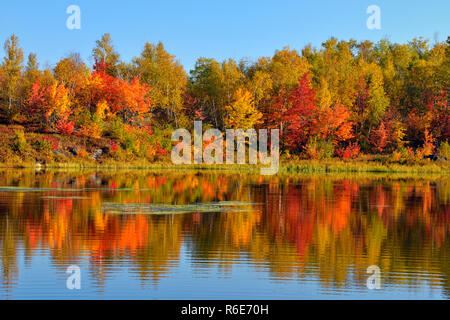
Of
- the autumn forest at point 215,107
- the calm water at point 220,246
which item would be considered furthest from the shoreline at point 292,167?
the calm water at point 220,246

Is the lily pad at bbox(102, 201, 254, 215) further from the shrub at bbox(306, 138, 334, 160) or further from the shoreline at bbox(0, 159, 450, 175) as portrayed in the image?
the shrub at bbox(306, 138, 334, 160)

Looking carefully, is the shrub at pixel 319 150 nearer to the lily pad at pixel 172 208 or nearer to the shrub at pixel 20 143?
the shrub at pixel 20 143

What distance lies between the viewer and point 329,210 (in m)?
27.4

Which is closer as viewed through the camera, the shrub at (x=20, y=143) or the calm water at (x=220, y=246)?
the calm water at (x=220, y=246)

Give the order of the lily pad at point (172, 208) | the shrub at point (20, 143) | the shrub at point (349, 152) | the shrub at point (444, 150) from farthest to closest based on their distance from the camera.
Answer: the shrub at point (349, 152)
the shrub at point (444, 150)
the shrub at point (20, 143)
the lily pad at point (172, 208)

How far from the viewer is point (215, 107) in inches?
3260

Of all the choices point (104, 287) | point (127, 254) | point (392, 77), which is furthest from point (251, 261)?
point (392, 77)

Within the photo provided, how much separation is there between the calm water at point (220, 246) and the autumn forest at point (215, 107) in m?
37.0

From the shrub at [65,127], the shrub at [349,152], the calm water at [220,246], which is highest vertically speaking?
the shrub at [65,127]

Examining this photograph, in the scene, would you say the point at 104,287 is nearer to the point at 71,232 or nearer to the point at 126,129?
the point at 71,232

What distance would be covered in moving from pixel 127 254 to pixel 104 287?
3.30 meters

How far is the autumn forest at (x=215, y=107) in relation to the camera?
227 ft

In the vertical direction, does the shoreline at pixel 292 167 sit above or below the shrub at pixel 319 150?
below

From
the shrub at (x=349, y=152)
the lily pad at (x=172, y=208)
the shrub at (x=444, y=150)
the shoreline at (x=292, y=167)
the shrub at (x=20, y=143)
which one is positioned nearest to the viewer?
the lily pad at (x=172, y=208)
